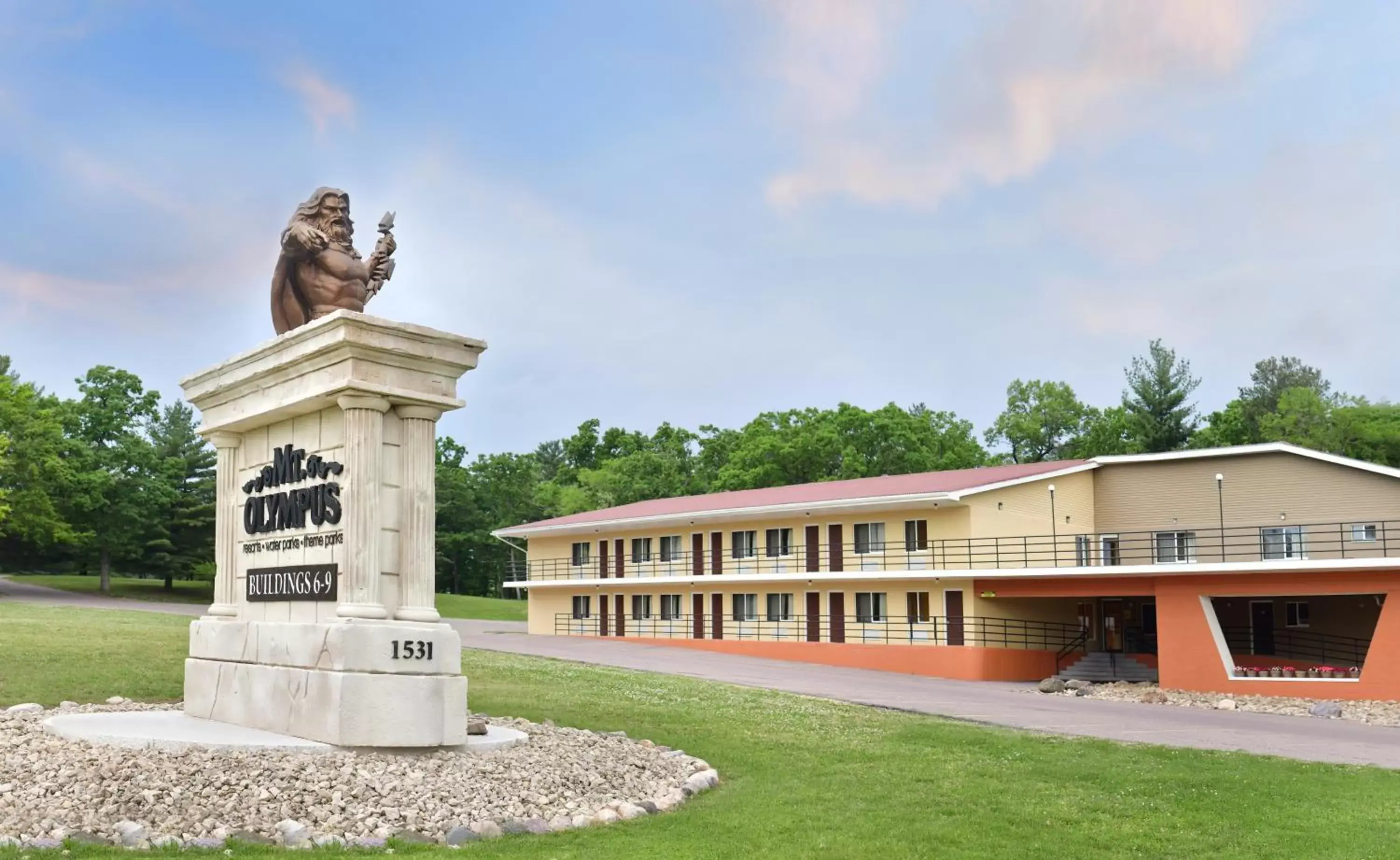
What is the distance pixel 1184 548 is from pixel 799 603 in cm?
1230

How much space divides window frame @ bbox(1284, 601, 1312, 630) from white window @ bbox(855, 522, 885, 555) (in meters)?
12.2

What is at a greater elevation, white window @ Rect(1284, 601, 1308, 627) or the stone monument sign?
the stone monument sign

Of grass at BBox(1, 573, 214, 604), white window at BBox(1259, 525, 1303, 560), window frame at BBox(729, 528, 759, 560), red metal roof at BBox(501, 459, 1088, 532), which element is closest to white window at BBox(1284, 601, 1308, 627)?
white window at BBox(1259, 525, 1303, 560)

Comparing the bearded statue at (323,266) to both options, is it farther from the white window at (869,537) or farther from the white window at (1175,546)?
the white window at (1175,546)

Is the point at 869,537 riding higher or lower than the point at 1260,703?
higher

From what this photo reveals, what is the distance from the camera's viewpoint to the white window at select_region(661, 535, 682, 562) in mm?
46344

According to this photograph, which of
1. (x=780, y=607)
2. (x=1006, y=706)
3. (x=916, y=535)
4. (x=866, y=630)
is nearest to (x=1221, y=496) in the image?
(x=916, y=535)

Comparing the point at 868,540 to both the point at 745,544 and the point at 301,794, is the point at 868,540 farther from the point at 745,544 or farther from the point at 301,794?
the point at 301,794

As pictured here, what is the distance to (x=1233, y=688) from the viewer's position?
3080 cm

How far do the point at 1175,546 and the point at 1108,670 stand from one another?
222 inches

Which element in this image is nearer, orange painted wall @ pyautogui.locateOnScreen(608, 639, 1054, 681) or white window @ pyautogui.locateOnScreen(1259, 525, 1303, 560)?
orange painted wall @ pyautogui.locateOnScreen(608, 639, 1054, 681)

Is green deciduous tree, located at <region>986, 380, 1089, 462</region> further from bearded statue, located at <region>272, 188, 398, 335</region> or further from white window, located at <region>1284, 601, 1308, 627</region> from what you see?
bearded statue, located at <region>272, 188, 398, 335</region>

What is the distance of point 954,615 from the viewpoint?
122 feet

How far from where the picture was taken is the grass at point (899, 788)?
1063cm
